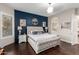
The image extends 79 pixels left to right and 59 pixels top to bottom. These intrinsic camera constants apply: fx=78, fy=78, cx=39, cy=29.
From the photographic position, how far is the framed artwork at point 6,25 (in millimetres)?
1691

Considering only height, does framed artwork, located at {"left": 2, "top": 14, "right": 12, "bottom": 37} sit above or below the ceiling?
below

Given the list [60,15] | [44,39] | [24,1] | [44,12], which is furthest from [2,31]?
[44,39]

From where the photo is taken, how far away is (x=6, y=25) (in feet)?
5.70

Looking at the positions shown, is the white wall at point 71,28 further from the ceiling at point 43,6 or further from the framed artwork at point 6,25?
the framed artwork at point 6,25

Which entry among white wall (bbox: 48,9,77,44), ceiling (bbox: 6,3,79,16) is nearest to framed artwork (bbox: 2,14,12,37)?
ceiling (bbox: 6,3,79,16)

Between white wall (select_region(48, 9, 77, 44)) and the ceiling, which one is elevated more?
the ceiling

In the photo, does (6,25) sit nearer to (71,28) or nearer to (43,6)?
(43,6)

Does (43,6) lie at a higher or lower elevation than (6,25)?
higher

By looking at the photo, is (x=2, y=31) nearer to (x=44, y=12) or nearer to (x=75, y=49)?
(x=44, y=12)

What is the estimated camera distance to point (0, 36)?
1655 mm

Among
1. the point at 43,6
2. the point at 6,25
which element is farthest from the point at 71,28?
the point at 6,25

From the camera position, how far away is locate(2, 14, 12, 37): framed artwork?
1.69 m

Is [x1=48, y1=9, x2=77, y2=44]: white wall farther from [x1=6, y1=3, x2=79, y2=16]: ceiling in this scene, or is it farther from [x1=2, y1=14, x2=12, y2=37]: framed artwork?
[x1=2, y1=14, x2=12, y2=37]: framed artwork

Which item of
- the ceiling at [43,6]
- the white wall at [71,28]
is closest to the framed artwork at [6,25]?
the ceiling at [43,6]
